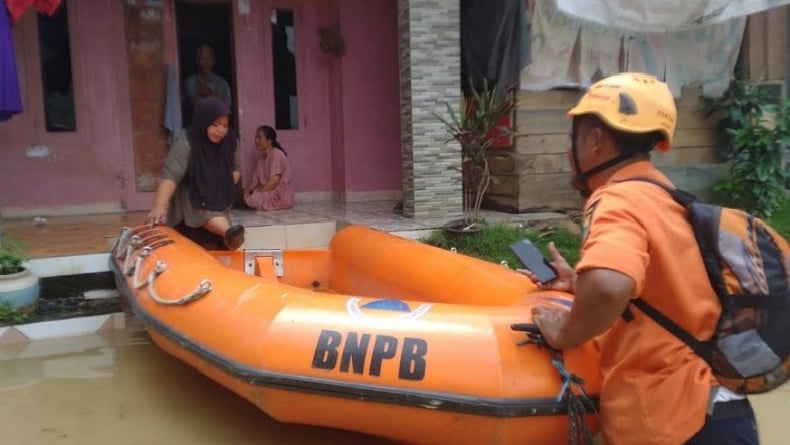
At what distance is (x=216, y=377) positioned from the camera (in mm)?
2568

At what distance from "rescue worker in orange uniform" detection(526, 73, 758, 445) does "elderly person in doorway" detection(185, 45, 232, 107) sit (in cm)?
536

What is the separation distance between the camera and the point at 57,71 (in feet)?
20.1

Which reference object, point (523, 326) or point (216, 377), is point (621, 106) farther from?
point (216, 377)

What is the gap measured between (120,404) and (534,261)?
75.6 inches

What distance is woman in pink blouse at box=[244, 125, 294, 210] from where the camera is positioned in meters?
6.29

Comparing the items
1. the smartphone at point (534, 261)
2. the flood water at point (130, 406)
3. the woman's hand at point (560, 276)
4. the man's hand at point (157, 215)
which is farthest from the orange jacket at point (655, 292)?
the man's hand at point (157, 215)

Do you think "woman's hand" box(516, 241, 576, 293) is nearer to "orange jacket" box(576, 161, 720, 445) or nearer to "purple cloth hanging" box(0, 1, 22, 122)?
"orange jacket" box(576, 161, 720, 445)

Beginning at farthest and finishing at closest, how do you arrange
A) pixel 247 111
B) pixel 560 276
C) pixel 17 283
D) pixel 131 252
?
pixel 247 111 < pixel 17 283 < pixel 131 252 < pixel 560 276

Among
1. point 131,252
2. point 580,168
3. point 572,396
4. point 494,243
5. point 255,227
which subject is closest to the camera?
point 580,168

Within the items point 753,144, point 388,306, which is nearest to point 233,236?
point 388,306

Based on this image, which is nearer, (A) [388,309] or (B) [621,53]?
(A) [388,309]

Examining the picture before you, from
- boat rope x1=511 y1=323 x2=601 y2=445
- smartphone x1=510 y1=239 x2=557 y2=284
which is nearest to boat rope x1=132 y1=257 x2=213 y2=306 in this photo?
smartphone x1=510 y1=239 x2=557 y2=284

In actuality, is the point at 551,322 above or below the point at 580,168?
below

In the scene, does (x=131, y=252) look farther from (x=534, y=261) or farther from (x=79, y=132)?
(x=79, y=132)
